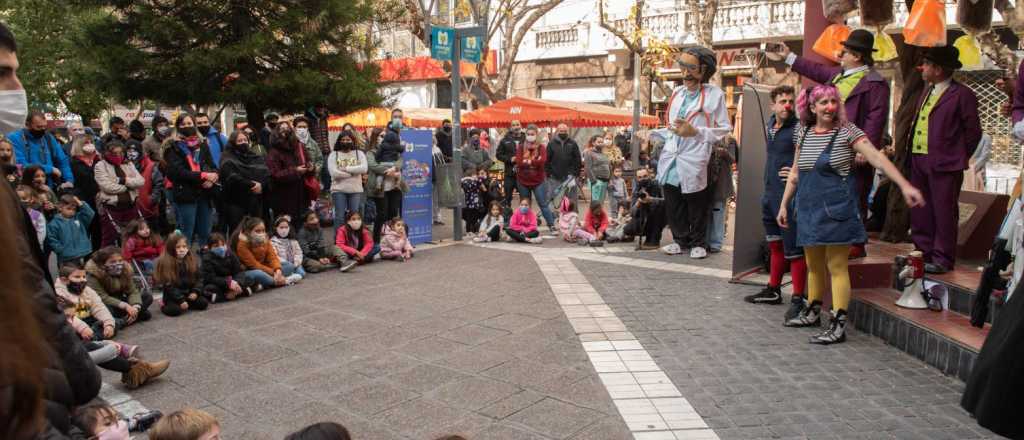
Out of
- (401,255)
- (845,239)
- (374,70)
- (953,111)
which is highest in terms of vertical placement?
(374,70)

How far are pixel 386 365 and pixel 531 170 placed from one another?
8.41 meters

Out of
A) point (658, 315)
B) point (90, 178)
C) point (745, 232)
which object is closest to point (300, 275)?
point (90, 178)

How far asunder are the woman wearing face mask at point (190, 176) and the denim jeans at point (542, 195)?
5383 mm

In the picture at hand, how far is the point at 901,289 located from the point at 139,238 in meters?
7.25

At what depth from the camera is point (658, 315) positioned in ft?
22.6

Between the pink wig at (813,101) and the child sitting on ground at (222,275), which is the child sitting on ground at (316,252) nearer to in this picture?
the child sitting on ground at (222,275)

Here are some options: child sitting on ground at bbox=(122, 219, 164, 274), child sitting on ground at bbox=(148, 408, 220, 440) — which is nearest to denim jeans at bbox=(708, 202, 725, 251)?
child sitting on ground at bbox=(122, 219, 164, 274)

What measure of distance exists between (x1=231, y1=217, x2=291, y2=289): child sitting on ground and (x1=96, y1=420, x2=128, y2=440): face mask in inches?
178

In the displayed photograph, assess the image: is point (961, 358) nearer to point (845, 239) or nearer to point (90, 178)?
point (845, 239)

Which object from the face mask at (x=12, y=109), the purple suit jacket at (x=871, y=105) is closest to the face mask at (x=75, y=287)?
the face mask at (x=12, y=109)

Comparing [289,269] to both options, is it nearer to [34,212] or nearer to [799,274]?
[34,212]

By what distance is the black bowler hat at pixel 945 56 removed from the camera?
21.6 feet

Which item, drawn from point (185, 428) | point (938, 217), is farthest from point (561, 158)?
point (185, 428)

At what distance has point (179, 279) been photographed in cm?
729
